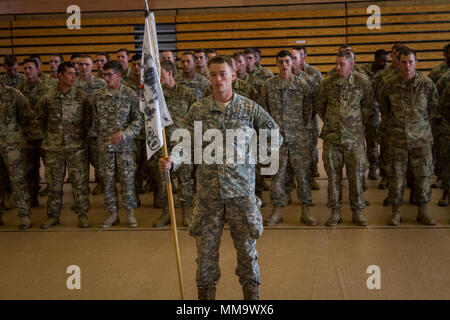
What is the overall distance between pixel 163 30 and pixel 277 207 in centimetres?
796

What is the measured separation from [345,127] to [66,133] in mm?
2964

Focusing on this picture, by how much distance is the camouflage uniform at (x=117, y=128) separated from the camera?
5.43 meters

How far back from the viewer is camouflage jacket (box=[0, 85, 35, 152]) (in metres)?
5.63

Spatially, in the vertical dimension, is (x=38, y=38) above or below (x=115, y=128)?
above

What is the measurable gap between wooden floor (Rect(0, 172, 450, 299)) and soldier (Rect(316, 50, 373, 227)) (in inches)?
15.9

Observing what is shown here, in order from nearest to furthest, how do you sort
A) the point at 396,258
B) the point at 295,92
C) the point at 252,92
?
the point at 396,258 < the point at 295,92 < the point at 252,92

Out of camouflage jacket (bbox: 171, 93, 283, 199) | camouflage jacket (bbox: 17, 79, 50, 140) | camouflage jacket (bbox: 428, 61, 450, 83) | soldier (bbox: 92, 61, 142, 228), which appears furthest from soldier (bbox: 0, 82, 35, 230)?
camouflage jacket (bbox: 428, 61, 450, 83)

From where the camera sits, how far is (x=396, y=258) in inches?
176

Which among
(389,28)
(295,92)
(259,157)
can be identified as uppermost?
(389,28)

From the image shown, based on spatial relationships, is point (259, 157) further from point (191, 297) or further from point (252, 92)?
point (252, 92)

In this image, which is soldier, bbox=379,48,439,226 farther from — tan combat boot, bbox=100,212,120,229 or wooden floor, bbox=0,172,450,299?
tan combat boot, bbox=100,212,120,229

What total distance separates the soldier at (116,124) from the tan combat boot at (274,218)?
154cm

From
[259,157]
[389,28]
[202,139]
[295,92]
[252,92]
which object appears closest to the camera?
[202,139]
